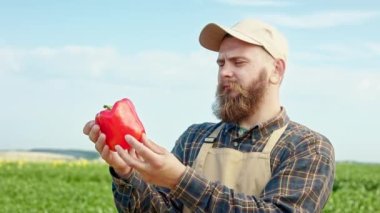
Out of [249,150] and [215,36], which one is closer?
[249,150]

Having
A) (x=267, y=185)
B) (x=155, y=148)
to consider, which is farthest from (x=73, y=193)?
(x=155, y=148)

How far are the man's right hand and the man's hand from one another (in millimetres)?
115

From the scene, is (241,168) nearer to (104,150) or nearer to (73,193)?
(104,150)

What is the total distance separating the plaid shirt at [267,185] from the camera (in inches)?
131

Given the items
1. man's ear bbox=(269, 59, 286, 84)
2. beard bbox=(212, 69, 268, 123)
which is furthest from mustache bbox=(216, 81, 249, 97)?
man's ear bbox=(269, 59, 286, 84)

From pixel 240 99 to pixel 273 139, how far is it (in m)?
0.24

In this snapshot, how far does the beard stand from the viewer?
12.0 feet

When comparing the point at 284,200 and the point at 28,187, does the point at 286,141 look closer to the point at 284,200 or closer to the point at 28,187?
the point at 284,200

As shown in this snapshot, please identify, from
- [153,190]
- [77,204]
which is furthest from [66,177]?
[153,190]

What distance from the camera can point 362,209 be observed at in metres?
11.0

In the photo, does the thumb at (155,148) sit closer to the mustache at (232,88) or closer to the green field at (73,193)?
the mustache at (232,88)

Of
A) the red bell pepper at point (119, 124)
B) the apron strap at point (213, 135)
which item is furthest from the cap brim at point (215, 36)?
the red bell pepper at point (119, 124)

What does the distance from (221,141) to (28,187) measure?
1323 cm

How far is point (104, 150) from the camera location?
11.1 feet
